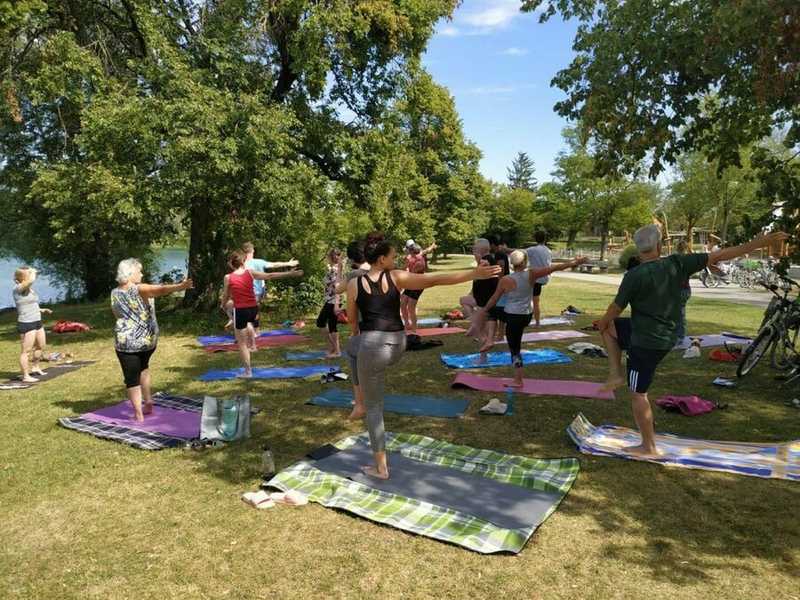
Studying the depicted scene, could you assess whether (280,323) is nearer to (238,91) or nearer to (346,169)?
(346,169)

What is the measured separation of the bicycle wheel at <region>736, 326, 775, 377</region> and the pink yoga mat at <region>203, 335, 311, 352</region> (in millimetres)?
8094

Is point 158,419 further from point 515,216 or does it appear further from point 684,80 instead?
point 515,216

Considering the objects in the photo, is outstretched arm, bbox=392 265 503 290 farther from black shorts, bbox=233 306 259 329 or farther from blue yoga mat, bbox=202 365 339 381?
black shorts, bbox=233 306 259 329

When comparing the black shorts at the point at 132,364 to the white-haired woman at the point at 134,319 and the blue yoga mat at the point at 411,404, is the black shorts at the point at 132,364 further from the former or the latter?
the blue yoga mat at the point at 411,404

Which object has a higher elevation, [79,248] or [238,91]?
[238,91]

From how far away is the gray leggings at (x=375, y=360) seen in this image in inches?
183

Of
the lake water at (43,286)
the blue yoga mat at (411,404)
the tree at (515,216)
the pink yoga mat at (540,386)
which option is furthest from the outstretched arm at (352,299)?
the tree at (515,216)

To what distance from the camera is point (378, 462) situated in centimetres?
500

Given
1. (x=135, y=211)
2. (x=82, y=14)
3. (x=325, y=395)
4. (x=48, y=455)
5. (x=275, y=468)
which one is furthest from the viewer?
(x=82, y=14)

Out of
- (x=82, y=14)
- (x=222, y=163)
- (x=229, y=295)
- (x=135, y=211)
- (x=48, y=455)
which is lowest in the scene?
(x=48, y=455)

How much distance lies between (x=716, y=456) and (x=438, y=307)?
12631 millimetres

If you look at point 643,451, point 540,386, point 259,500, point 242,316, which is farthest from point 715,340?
point 259,500

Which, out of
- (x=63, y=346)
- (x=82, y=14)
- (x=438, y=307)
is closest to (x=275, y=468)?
(x=63, y=346)

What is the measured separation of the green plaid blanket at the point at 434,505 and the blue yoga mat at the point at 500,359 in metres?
3.55
